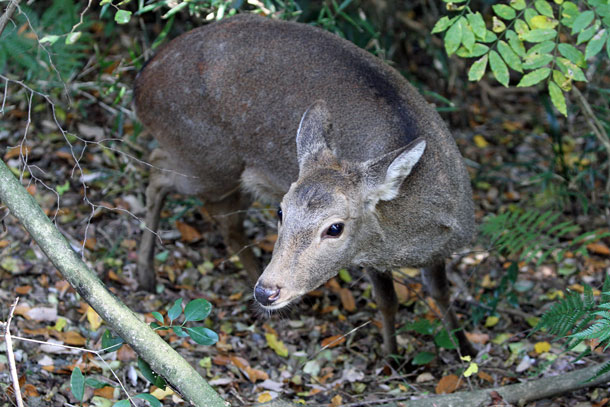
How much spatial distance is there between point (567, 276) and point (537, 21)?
256 cm

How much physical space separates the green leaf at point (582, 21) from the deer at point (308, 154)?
1.09 meters

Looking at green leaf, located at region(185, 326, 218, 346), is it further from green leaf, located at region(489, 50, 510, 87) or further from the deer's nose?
green leaf, located at region(489, 50, 510, 87)

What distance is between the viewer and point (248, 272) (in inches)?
243

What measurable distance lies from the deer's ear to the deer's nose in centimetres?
86

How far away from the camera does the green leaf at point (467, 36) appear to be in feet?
15.1

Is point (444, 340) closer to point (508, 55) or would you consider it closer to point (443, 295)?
point (443, 295)

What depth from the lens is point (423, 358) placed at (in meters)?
5.29

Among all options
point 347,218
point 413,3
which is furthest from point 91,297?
point 413,3

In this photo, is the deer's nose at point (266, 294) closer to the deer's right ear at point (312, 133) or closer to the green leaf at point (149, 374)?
the green leaf at point (149, 374)

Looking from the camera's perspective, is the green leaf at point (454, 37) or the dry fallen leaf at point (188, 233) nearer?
the green leaf at point (454, 37)

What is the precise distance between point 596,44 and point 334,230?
1.80m

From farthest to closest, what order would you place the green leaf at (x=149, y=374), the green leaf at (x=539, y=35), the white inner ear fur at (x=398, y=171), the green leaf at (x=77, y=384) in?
the green leaf at (x=539, y=35) < the white inner ear fur at (x=398, y=171) < the green leaf at (x=149, y=374) < the green leaf at (x=77, y=384)

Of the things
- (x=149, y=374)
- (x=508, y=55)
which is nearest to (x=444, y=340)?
(x=508, y=55)

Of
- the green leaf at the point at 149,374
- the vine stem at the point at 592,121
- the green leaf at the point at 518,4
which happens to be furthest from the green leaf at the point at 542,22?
the green leaf at the point at 149,374
